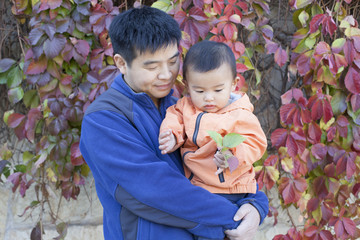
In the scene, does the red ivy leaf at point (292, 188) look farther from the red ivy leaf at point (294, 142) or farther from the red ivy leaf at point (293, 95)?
the red ivy leaf at point (293, 95)

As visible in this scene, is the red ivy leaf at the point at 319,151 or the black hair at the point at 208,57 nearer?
the black hair at the point at 208,57

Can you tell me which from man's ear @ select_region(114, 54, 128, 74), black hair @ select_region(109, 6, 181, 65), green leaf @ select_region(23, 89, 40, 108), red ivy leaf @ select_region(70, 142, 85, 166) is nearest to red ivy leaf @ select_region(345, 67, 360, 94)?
black hair @ select_region(109, 6, 181, 65)

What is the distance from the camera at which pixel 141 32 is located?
131 cm

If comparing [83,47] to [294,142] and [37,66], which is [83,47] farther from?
[294,142]

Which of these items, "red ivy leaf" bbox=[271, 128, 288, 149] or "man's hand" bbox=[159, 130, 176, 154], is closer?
"man's hand" bbox=[159, 130, 176, 154]

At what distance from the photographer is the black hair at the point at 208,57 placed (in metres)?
1.35

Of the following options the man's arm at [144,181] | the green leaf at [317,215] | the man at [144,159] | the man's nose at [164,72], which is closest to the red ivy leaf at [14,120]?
the man at [144,159]

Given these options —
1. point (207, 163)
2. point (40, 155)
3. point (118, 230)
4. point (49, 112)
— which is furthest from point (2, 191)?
point (207, 163)

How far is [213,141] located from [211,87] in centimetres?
18

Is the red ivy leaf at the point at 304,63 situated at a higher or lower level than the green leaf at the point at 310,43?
lower

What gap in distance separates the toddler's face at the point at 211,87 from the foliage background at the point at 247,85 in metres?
0.60

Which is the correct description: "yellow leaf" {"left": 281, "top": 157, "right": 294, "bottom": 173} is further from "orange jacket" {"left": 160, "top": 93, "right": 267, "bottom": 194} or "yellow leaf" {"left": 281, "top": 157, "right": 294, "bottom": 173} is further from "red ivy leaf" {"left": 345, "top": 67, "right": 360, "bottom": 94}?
"orange jacket" {"left": 160, "top": 93, "right": 267, "bottom": 194}

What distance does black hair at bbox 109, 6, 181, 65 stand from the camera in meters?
1.31

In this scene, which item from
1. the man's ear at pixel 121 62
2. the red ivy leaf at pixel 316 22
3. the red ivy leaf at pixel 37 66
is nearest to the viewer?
the man's ear at pixel 121 62
